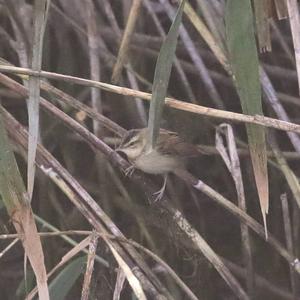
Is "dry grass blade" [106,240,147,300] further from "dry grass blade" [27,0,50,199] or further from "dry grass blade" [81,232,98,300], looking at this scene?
"dry grass blade" [27,0,50,199]

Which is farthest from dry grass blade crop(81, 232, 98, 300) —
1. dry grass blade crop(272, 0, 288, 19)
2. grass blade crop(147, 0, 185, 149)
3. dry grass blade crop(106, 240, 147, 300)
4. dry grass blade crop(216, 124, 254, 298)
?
dry grass blade crop(272, 0, 288, 19)

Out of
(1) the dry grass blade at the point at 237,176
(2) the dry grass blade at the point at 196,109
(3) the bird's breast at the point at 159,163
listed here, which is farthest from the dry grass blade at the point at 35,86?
(3) the bird's breast at the point at 159,163

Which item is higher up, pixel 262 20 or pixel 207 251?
pixel 262 20

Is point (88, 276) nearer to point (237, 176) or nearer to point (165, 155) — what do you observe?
point (237, 176)

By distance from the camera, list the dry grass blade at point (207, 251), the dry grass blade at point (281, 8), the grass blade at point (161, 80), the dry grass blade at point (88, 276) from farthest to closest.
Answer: the dry grass blade at point (207, 251) < the dry grass blade at point (281, 8) < the dry grass blade at point (88, 276) < the grass blade at point (161, 80)

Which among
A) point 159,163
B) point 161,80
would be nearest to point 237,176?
point 159,163

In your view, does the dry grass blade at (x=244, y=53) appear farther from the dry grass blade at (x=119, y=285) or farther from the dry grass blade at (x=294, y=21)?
the dry grass blade at (x=119, y=285)

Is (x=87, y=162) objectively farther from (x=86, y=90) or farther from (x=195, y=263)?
(x=195, y=263)

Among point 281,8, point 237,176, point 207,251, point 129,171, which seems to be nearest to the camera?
point 281,8

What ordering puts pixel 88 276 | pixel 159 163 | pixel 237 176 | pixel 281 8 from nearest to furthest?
pixel 88 276 → pixel 281 8 → pixel 237 176 → pixel 159 163
